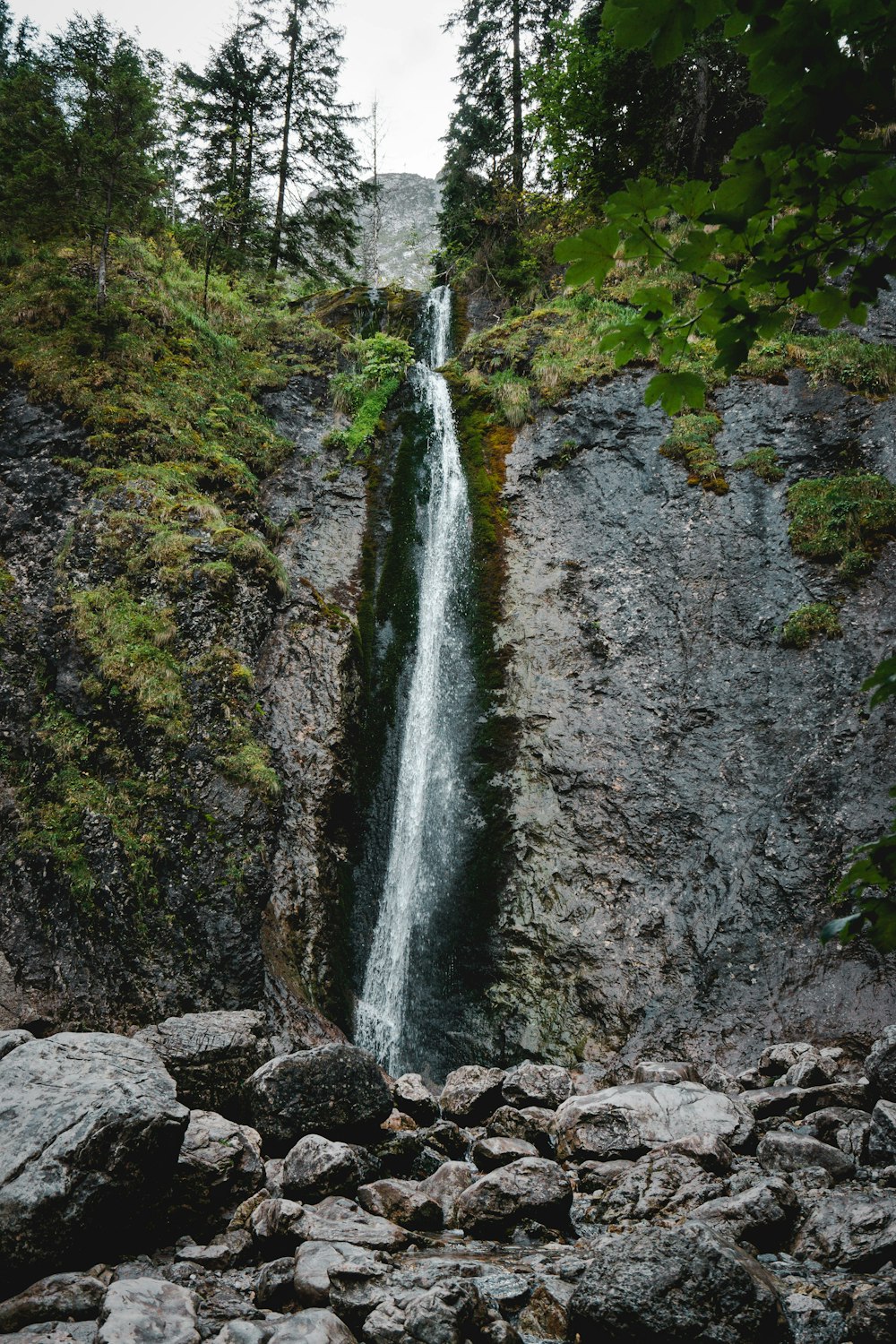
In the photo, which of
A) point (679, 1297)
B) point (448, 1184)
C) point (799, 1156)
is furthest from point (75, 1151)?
point (799, 1156)

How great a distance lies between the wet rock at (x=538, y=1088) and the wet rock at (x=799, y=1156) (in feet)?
6.61

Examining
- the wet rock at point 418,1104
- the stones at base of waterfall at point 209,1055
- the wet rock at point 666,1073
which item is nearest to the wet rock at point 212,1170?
the stones at base of waterfall at point 209,1055

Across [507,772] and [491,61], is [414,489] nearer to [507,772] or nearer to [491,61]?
[507,772]

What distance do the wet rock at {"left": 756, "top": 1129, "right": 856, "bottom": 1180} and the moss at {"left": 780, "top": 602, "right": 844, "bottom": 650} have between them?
A: 21.0 feet

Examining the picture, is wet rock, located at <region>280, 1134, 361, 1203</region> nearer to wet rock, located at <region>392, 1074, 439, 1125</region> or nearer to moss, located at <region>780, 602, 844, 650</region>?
wet rock, located at <region>392, 1074, 439, 1125</region>

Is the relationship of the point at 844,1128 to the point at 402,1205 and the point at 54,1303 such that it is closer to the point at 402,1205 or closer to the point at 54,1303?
the point at 402,1205

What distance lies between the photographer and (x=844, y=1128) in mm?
5188

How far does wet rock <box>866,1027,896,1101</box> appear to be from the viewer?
17.9 ft

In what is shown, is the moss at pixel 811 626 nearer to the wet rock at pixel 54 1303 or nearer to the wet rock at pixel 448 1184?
the wet rock at pixel 448 1184

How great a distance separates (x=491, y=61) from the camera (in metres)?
20.9

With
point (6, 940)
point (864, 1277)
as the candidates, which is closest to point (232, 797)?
point (6, 940)

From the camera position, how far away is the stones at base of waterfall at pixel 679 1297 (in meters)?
2.97

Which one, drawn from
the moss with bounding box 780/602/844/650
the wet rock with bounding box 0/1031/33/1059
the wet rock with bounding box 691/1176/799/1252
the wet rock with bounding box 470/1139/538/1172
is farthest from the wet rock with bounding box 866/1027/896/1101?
the wet rock with bounding box 0/1031/33/1059

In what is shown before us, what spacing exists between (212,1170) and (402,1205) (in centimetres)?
122
